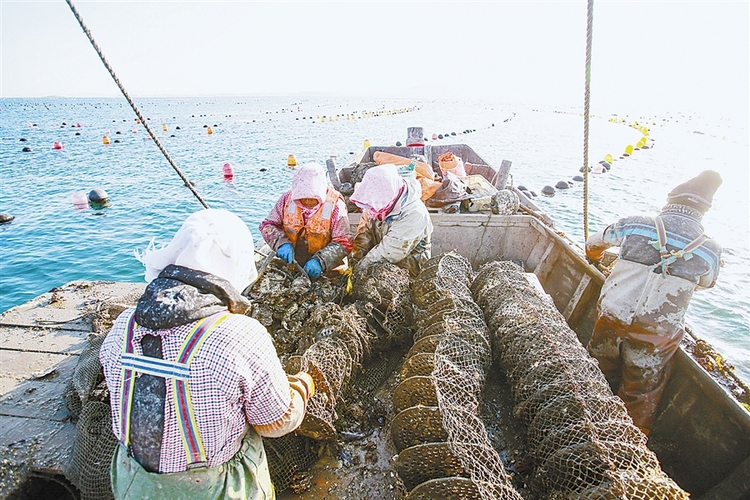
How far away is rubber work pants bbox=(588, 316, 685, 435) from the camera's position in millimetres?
3445

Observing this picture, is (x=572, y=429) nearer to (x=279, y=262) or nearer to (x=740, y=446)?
(x=740, y=446)

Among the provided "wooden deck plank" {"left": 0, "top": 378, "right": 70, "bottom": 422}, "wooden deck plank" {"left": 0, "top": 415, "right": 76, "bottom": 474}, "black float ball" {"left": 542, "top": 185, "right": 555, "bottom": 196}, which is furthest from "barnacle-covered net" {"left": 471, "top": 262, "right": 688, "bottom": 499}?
"black float ball" {"left": 542, "top": 185, "right": 555, "bottom": 196}

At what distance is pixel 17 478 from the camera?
8.96 ft

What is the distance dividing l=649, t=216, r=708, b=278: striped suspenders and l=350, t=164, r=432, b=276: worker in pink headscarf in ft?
7.05

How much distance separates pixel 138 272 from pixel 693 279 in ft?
38.4

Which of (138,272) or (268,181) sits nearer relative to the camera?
(138,272)

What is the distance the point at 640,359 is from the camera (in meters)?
3.54

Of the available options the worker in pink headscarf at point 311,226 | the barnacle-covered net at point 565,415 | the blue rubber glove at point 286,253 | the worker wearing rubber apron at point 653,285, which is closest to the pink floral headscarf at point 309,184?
the worker in pink headscarf at point 311,226

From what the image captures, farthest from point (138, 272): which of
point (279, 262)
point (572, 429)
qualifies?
point (572, 429)

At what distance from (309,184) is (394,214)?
101 cm

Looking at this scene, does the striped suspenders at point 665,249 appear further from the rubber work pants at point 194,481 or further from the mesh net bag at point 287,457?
the rubber work pants at point 194,481

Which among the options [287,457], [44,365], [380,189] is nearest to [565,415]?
[287,457]

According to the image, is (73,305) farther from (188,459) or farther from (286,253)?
(188,459)

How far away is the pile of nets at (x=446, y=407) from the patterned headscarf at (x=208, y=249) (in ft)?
4.72
